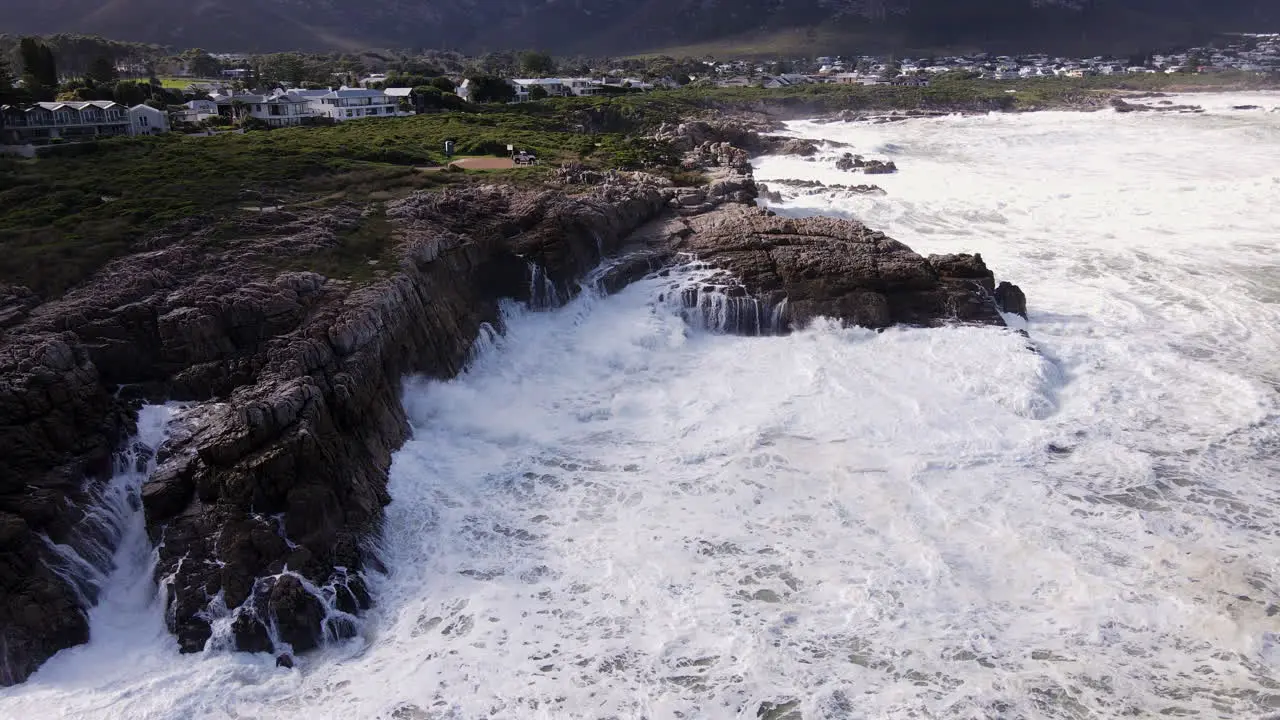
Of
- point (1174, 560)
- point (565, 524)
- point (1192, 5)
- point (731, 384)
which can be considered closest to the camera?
point (1174, 560)

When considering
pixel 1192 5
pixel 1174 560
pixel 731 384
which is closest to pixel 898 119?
pixel 731 384

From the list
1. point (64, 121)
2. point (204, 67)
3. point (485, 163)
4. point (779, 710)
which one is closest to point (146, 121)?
point (64, 121)

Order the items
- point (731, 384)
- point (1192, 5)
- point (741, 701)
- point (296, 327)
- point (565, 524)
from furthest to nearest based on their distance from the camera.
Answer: point (1192, 5), point (731, 384), point (296, 327), point (565, 524), point (741, 701)

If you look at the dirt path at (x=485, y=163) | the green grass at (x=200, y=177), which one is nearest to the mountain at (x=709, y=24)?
the green grass at (x=200, y=177)

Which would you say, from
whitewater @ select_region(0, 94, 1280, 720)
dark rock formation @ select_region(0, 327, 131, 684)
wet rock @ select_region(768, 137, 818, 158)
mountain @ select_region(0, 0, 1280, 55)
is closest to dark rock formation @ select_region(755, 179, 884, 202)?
wet rock @ select_region(768, 137, 818, 158)

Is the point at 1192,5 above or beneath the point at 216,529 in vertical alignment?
above

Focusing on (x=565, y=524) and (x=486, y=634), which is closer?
(x=486, y=634)

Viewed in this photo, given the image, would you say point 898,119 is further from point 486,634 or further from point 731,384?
point 486,634
